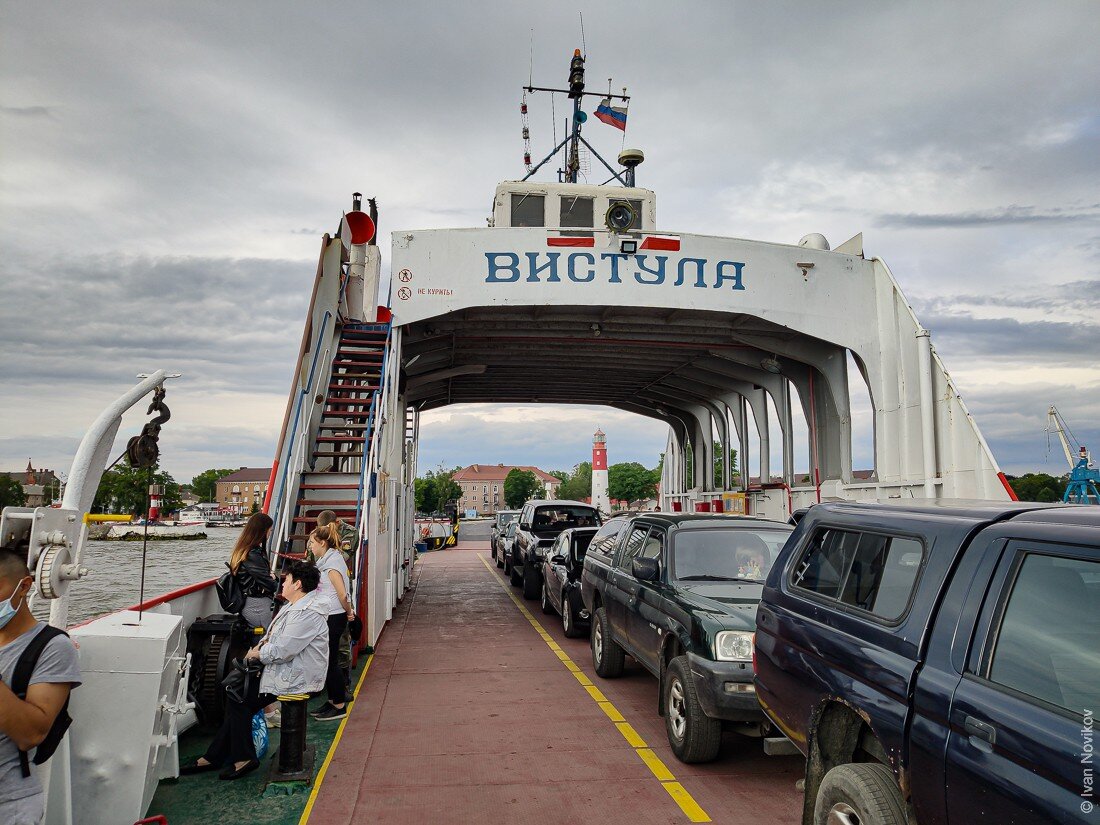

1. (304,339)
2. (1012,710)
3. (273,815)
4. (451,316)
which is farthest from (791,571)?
(451,316)

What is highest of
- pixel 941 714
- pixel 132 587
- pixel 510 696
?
pixel 941 714

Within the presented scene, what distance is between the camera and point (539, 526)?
1491 centimetres

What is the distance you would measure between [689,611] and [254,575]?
3323 millimetres

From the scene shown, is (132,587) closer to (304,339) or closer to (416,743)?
(304,339)

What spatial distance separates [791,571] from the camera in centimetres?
395

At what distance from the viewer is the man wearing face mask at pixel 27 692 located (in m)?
2.67

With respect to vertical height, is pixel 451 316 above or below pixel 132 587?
above

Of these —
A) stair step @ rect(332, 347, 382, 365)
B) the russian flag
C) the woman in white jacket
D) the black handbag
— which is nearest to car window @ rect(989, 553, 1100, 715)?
the woman in white jacket

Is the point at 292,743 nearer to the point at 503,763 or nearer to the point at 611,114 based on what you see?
the point at 503,763

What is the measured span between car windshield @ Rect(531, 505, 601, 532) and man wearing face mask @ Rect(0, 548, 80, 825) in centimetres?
1215

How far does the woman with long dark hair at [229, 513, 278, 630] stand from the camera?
5.80 m

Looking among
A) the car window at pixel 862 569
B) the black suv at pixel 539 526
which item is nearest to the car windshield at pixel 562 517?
the black suv at pixel 539 526

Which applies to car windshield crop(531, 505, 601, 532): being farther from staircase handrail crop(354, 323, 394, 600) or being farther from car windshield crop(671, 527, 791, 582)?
car windshield crop(671, 527, 791, 582)

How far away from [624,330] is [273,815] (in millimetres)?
11075
